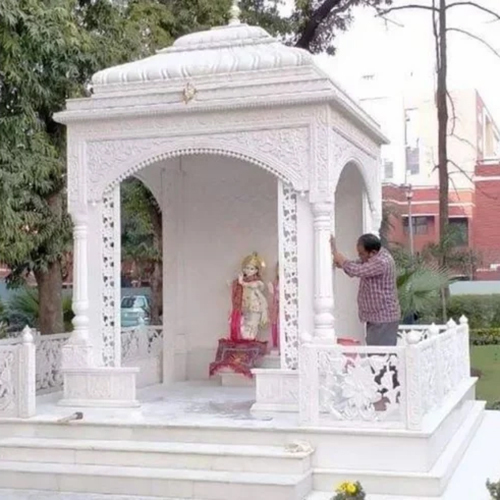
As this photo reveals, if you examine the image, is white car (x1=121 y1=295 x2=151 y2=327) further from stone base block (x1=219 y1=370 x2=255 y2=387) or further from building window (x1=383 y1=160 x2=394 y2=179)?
building window (x1=383 y1=160 x2=394 y2=179)

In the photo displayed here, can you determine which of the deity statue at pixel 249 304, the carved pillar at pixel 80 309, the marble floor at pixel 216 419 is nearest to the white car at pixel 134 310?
the deity statue at pixel 249 304

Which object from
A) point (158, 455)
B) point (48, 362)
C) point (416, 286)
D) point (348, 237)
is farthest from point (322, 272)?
→ point (416, 286)

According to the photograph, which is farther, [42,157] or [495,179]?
[495,179]

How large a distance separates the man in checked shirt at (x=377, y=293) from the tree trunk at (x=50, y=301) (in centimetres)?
439

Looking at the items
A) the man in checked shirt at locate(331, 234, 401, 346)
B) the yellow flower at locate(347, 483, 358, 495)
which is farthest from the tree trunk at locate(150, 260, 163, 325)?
the yellow flower at locate(347, 483, 358, 495)

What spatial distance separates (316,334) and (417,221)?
23.0 metres

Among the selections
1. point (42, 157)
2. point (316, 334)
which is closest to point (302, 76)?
point (316, 334)

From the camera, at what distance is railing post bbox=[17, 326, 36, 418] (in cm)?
705

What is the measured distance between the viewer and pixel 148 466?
6.46 metres

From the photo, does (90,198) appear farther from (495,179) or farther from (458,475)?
(495,179)

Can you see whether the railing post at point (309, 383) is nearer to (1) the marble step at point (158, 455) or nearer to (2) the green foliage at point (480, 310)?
(1) the marble step at point (158, 455)

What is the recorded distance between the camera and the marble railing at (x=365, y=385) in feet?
20.3

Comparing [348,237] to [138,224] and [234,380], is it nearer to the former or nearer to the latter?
[234,380]

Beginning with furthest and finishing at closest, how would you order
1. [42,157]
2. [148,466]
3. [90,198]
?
[42,157] < [90,198] < [148,466]
